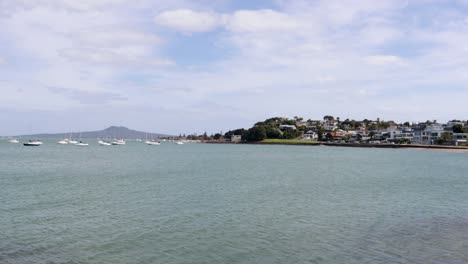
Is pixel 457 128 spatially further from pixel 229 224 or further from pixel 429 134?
pixel 229 224

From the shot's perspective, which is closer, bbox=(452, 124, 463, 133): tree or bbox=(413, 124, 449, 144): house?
bbox=(452, 124, 463, 133): tree

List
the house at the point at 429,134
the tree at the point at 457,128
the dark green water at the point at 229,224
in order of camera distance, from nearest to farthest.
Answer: the dark green water at the point at 229,224 → the tree at the point at 457,128 → the house at the point at 429,134

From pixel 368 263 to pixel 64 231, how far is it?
Answer: 589 inches

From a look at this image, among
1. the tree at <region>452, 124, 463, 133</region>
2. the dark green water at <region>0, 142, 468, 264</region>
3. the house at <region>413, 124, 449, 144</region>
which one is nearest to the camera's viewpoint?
the dark green water at <region>0, 142, 468, 264</region>

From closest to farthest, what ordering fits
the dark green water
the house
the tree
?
the dark green water, the tree, the house

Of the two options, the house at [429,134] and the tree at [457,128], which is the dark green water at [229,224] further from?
the tree at [457,128]

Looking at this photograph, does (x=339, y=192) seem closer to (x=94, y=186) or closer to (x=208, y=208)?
(x=208, y=208)

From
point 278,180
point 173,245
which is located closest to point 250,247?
point 173,245

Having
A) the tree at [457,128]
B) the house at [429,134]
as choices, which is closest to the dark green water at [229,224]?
the house at [429,134]

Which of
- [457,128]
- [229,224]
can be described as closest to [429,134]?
[457,128]

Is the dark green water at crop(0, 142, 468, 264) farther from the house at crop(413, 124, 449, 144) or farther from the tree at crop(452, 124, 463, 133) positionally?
the tree at crop(452, 124, 463, 133)

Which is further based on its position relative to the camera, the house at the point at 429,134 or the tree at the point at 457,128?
the house at the point at 429,134

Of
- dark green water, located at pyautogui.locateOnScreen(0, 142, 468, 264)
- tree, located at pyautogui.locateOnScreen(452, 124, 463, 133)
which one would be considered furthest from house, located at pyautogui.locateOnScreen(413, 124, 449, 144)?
dark green water, located at pyautogui.locateOnScreen(0, 142, 468, 264)

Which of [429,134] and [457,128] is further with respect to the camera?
[429,134]
